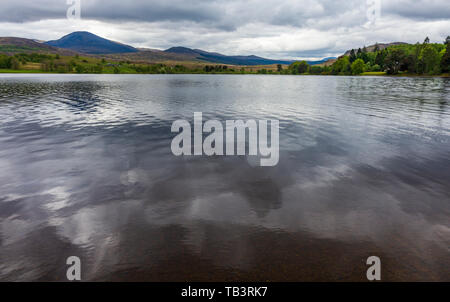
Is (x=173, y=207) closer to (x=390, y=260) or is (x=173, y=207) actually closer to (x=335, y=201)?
(x=335, y=201)

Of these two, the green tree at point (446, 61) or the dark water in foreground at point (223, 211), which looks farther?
the green tree at point (446, 61)

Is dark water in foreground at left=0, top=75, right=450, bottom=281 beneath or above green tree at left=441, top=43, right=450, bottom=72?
beneath

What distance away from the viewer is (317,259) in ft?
28.6

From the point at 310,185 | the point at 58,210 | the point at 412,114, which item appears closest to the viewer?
the point at 58,210

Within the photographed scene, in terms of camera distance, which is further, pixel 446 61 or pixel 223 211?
pixel 446 61

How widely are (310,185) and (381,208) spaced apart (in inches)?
148

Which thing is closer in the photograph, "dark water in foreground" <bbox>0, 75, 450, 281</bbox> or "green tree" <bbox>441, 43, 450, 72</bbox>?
"dark water in foreground" <bbox>0, 75, 450, 281</bbox>

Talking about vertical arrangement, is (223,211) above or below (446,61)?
below

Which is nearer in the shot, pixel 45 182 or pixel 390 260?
pixel 390 260

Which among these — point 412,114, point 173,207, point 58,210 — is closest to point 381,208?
point 173,207

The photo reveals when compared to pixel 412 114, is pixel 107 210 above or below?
below

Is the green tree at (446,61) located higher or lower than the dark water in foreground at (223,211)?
higher
